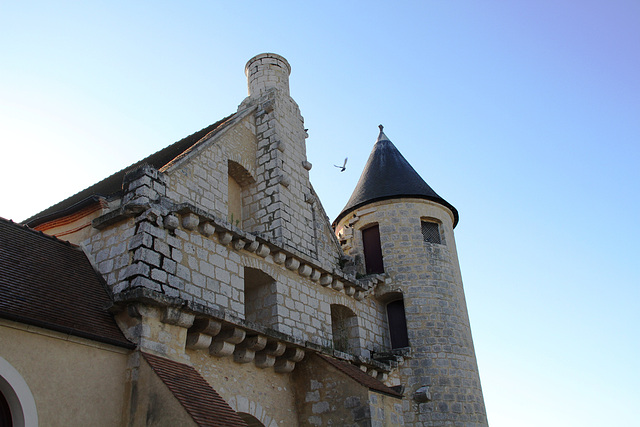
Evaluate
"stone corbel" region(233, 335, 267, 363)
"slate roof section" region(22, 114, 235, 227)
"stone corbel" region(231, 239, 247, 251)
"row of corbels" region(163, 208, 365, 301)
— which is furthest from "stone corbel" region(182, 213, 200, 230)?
"stone corbel" region(233, 335, 267, 363)

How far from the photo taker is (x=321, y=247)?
12.2 metres

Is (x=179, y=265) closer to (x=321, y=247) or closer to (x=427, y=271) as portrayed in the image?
(x=321, y=247)

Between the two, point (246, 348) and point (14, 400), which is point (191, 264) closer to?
point (246, 348)

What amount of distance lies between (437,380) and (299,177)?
5.37 metres

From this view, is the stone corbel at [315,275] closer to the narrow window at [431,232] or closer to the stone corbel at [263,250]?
the stone corbel at [263,250]

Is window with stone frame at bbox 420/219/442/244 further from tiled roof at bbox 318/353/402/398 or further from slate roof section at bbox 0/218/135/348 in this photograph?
slate roof section at bbox 0/218/135/348

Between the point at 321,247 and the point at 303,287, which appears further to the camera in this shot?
the point at 321,247

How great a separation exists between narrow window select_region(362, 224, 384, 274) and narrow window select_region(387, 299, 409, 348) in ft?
2.96

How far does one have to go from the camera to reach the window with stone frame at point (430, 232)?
47.6 ft

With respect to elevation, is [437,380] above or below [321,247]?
below

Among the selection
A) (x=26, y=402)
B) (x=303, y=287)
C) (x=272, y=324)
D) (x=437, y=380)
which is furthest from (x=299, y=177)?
(x=26, y=402)

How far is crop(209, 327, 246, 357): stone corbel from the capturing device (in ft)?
27.9

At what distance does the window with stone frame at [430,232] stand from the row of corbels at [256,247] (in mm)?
2839

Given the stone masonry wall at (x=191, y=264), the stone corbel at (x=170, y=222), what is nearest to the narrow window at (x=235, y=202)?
the stone masonry wall at (x=191, y=264)
